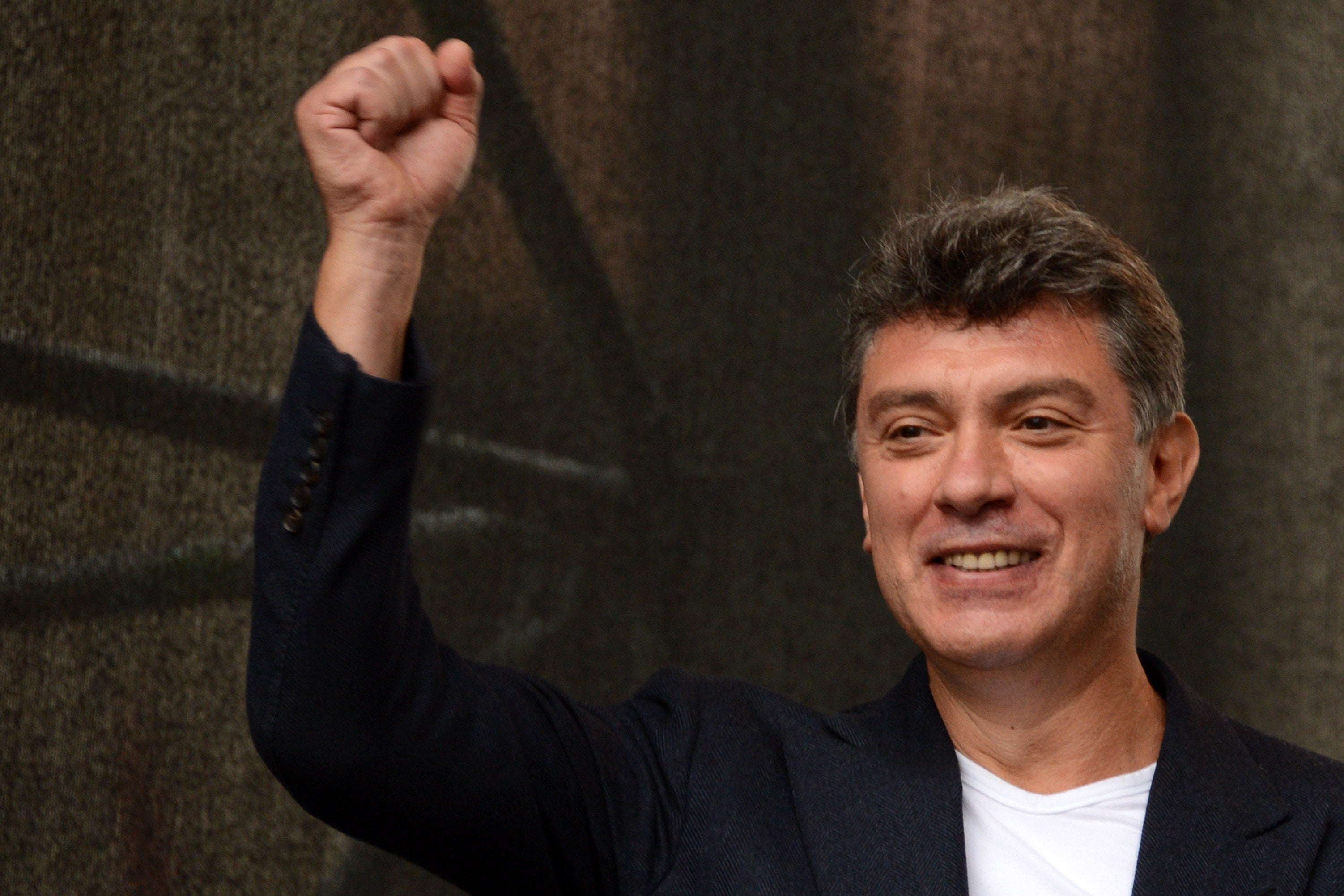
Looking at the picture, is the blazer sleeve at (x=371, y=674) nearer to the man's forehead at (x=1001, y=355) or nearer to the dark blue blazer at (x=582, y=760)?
the dark blue blazer at (x=582, y=760)

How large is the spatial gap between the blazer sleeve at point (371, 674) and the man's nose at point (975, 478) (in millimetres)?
453

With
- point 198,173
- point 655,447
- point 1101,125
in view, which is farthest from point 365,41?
point 1101,125

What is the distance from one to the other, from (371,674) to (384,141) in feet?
1.25

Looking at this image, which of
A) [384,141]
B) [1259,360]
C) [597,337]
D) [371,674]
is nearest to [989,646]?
[371,674]

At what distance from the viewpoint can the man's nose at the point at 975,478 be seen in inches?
52.3

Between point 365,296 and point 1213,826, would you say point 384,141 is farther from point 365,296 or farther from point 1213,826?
point 1213,826

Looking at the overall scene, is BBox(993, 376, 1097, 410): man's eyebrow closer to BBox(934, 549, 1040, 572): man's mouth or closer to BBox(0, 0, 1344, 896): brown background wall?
BBox(934, 549, 1040, 572): man's mouth

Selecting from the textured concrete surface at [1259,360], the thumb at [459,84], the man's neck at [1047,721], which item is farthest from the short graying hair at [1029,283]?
the textured concrete surface at [1259,360]

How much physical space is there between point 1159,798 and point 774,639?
0.94m

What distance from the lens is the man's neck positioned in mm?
1368

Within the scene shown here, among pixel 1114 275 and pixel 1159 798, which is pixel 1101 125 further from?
pixel 1159 798

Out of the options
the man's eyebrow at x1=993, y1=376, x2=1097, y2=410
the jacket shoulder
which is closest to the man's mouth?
the man's eyebrow at x1=993, y1=376, x2=1097, y2=410

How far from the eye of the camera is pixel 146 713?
172 centimetres

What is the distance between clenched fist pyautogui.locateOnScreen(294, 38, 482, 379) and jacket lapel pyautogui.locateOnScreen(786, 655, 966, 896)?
579mm
